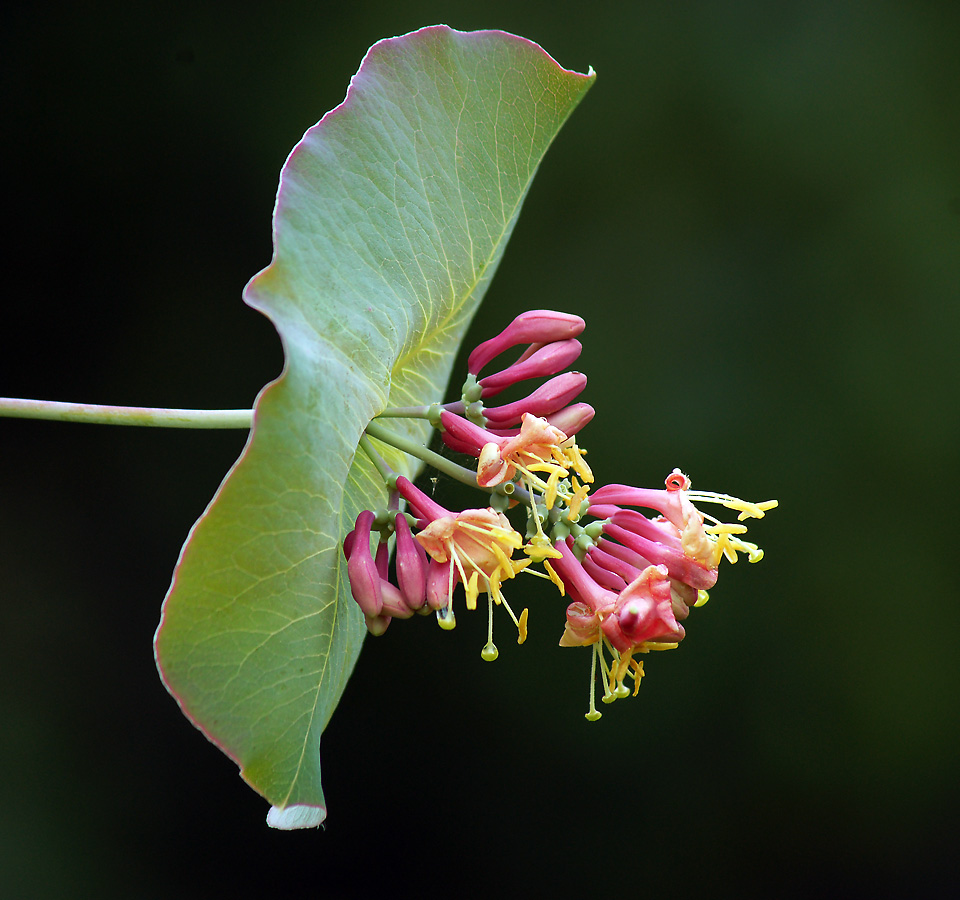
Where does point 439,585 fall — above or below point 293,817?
above

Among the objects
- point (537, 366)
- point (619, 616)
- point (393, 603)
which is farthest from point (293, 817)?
point (537, 366)

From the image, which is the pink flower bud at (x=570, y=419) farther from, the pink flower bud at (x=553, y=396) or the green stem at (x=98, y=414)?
the green stem at (x=98, y=414)

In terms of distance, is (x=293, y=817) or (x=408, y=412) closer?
(x=293, y=817)

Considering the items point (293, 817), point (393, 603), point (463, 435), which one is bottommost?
point (293, 817)

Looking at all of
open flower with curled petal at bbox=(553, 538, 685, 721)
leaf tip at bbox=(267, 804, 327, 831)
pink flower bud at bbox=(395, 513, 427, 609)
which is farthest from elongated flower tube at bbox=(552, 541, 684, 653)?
leaf tip at bbox=(267, 804, 327, 831)

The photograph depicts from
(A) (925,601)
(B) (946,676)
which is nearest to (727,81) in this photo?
(A) (925,601)

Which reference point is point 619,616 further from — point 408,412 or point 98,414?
point 98,414

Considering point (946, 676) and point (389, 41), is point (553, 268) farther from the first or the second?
point (389, 41)
